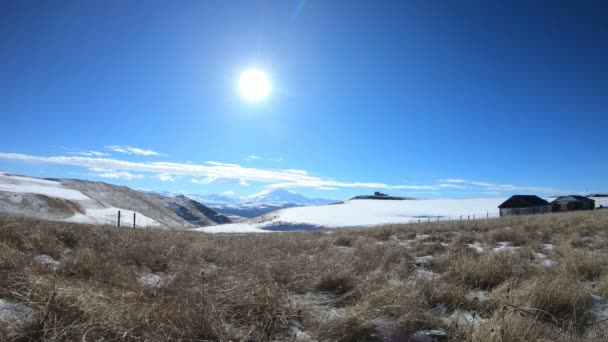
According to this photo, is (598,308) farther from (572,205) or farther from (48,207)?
(572,205)

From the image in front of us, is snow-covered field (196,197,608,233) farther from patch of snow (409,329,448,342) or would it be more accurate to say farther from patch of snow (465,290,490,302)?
patch of snow (409,329,448,342)

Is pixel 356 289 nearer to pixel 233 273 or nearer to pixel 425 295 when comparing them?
pixel 425 295

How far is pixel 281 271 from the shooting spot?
5.04m

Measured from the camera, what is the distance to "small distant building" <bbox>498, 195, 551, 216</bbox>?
61344mm

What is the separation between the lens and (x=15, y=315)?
2699 mm

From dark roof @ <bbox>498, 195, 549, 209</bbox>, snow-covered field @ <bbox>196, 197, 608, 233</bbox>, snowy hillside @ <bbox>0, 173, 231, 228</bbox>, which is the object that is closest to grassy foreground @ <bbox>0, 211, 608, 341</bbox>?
snowy hillside @ <bbox>0, 173, 231, 228</bbox>

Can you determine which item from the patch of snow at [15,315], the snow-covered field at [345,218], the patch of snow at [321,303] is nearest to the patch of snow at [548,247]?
the patch of snow at [321,303]

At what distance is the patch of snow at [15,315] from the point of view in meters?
2.46

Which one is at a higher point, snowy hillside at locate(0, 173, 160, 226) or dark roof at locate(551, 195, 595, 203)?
dark roof at locate(551, 195, 595, 203)

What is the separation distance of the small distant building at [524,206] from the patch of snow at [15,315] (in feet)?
232

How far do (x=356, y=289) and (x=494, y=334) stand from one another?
72.7 inches

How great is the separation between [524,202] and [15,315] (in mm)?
76010

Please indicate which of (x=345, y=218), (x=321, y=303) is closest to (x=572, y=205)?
(x=345, y=218)

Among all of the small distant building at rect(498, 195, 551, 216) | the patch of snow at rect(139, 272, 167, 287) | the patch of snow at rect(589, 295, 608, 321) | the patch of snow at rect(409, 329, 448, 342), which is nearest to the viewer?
the patch of snow at rect(409, 329, 448, 342)
